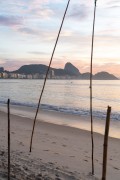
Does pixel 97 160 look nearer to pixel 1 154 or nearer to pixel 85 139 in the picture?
pixel 1 154

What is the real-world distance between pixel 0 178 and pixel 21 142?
374cm

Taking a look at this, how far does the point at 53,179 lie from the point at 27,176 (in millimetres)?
428

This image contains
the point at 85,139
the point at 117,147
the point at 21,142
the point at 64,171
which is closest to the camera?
the point at 64,171

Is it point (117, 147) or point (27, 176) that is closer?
point (27, 176)

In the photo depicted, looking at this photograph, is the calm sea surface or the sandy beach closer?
the sandy beach

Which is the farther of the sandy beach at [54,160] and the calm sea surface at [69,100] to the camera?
the calm sea surface at [69,100]

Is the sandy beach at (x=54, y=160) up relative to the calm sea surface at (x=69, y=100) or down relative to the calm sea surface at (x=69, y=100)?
up

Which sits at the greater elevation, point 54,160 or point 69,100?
point 54,160

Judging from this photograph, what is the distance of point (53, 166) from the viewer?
6453 mm

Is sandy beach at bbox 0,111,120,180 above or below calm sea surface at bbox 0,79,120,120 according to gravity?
above

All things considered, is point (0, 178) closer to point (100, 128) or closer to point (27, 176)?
point (27, 176)

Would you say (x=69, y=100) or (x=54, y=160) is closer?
(x=54, y=160)

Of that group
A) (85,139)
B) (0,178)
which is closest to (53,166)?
(0,178)

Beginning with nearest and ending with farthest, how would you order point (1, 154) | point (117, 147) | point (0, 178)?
point (0, 178), point (1, 154), point (117, 147)
